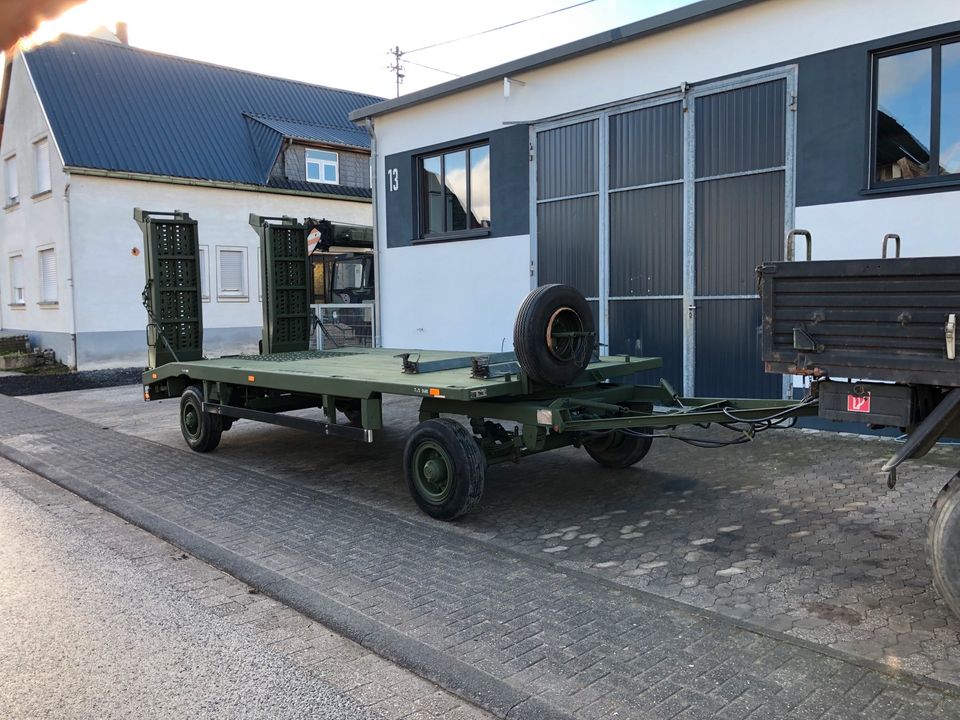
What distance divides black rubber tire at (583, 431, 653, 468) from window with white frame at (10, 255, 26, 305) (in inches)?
837

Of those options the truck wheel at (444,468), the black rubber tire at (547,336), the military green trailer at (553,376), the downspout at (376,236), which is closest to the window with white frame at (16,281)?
the downspout at (376,236)

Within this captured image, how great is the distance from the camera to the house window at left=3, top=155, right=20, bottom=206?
22328mm

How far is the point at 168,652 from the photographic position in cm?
382

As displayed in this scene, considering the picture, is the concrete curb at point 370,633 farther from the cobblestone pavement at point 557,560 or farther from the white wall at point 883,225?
the white wall at point 883,225

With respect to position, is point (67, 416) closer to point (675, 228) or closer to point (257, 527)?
point (257, 527)

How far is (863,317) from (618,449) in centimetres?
363

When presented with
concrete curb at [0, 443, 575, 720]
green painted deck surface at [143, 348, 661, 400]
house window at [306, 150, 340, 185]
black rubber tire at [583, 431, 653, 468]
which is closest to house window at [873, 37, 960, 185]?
green painted deck surface at [143, 348, 661, 400]

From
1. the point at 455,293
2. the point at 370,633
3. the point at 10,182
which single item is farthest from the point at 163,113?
the point at 370,633

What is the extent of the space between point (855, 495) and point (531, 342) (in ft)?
9.98

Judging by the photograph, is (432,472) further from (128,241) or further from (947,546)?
(128,241)

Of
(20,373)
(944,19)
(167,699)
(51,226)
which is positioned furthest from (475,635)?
(51,226)

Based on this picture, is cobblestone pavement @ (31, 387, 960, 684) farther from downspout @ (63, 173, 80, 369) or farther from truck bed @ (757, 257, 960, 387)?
downspout @ (63, 173, 80, 369)

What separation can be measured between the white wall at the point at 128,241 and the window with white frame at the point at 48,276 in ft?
5.56

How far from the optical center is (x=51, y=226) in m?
19.8
